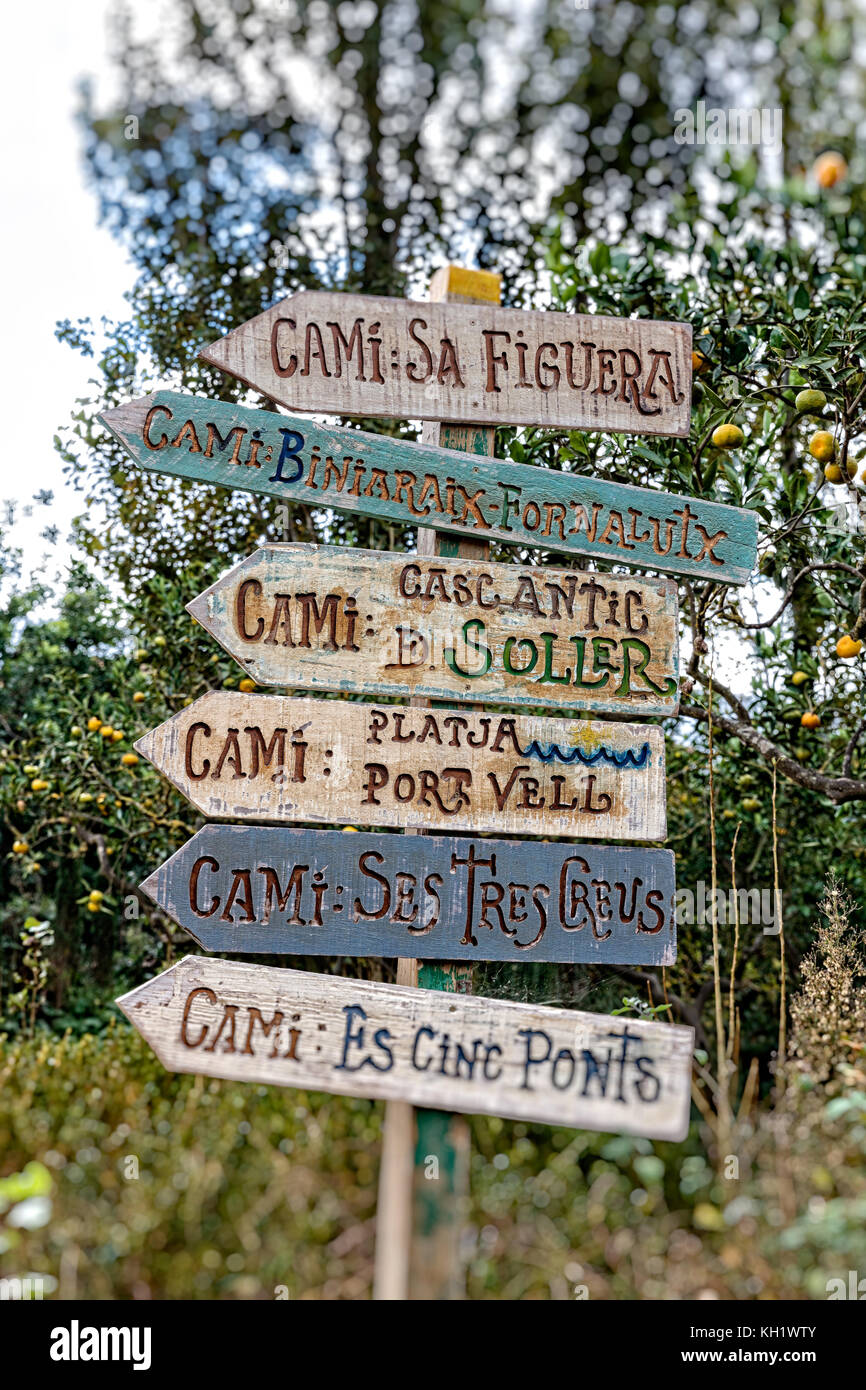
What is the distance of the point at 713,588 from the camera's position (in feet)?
13.4

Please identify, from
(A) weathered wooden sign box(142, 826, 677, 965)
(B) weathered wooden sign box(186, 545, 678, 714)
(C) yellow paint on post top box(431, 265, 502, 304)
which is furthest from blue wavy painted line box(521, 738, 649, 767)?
(C) yellow paint on post top box(431, 265, 502, 304)

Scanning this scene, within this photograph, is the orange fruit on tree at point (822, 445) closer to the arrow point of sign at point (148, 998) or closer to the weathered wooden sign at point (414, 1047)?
the weathered wooden sign at point (414, 1047)

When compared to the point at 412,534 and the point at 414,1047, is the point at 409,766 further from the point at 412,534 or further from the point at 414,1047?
the point at 412,534

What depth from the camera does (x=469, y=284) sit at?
3.03m

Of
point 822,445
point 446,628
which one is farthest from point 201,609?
point 822,445

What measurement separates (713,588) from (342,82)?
172 inches

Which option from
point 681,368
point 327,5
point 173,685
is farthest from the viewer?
point 327,5

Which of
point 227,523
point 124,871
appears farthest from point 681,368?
point 124,871

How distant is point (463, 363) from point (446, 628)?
724 millimetres

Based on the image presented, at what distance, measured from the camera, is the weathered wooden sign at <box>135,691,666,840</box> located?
261 centimetres

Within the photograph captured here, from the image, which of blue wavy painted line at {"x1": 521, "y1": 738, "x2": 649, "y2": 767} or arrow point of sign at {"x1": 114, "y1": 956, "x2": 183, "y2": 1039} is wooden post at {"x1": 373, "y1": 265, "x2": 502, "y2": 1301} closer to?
blue wavy painted line at {"x1": 521, "y1": 738, "x2": 649, "y2": 767}
